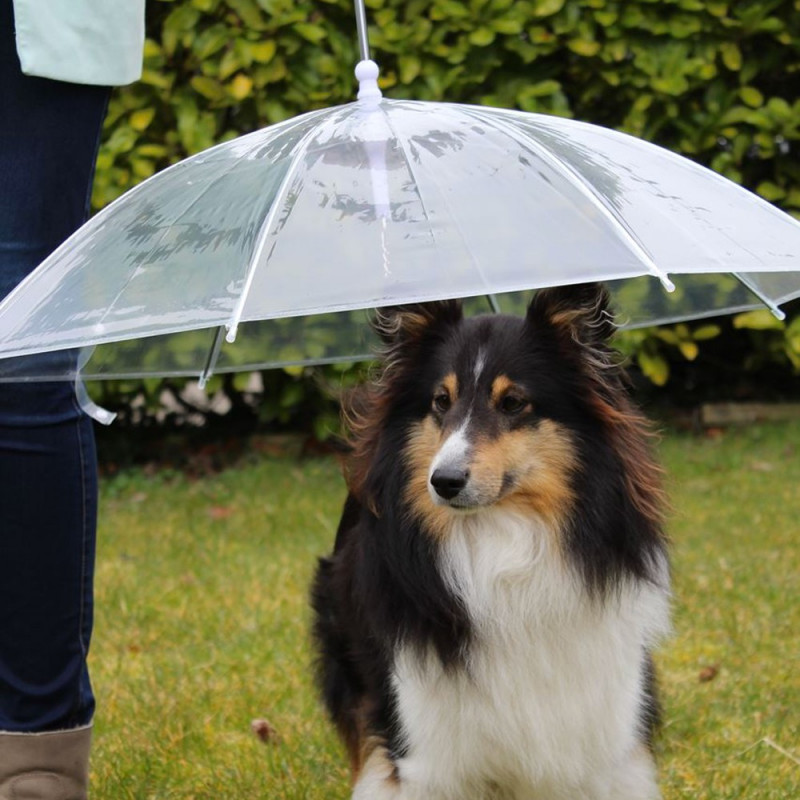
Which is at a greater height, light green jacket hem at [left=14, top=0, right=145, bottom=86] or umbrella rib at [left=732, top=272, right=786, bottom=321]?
light green jacket hem at [left=14, top=0, right=145, bottom=86]

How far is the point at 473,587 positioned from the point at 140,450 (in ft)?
16.7

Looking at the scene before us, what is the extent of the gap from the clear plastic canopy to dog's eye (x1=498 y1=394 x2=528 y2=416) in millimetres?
436

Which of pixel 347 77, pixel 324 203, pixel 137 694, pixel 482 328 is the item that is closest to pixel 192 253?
pixel 324 203

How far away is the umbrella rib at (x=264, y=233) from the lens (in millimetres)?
2396

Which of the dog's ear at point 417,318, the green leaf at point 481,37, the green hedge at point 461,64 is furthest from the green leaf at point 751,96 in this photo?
the dog's ear at point 417,318

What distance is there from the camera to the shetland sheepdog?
288 cm

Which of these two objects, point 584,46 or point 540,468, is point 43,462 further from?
point 584,46

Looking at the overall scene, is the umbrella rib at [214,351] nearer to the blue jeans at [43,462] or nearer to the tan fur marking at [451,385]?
the blue jeans at [43,462]

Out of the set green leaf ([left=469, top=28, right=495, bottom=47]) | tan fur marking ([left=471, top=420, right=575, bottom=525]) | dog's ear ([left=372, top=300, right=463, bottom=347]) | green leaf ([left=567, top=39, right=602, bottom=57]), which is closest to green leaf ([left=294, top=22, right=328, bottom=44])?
green leaf ([left=469, top=28, right=495, bottom=47])

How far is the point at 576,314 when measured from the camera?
293cm

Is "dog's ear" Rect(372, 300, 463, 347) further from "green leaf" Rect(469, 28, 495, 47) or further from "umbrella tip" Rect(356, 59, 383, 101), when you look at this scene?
"green leaf" Rect(469, 28, 495, 47)

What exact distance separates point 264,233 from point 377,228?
0.72ft

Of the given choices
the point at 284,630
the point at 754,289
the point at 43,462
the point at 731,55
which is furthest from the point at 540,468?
the point at 731,55

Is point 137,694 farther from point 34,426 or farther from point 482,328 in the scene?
point 482,328
